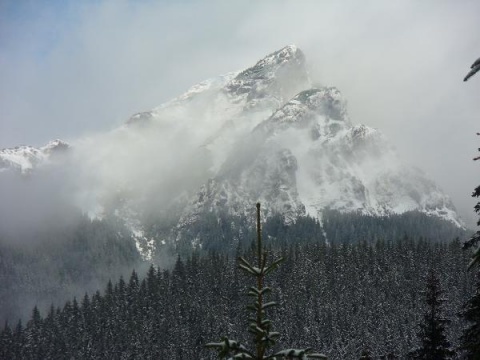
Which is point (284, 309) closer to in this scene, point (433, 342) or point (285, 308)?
point (285, 308)

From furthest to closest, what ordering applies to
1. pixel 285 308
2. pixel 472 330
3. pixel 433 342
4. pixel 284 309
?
pixel 285 308, pixel 284 309, pixel 433 342, pixel 472 330

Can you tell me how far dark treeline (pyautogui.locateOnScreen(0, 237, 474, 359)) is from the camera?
14562 centimetres

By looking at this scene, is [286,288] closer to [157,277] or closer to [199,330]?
[199,330]

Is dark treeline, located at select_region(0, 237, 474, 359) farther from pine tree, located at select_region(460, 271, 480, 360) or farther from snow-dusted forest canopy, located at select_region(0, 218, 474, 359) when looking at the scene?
pine tree, located at select_region(460, 271, 480, 360)

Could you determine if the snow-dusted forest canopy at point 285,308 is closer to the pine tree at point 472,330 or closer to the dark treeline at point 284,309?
the dark treeline at point 284,309

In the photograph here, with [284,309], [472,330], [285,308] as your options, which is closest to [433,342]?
[472,330]

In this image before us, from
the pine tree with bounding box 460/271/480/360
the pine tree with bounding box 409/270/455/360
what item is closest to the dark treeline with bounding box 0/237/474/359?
the pine tree with bounding box 409/270/455/360

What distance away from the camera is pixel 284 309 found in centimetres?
15050

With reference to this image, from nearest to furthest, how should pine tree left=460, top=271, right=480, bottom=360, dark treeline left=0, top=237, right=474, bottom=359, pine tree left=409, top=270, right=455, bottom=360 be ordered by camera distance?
pine tree left=460, top=271, right=480, bottom=360 < pine tree left=409, top=270, right=455, bottom=360 < dark treeline left=0, top=237, right=474, bottom=359

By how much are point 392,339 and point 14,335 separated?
326 feet

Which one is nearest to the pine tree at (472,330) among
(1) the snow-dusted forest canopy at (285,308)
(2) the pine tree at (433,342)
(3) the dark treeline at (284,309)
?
(2) the pine tree at (433,342)

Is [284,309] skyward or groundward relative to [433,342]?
skyward

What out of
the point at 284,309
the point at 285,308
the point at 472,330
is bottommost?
the point at 472,330

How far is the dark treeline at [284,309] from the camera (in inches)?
5733
